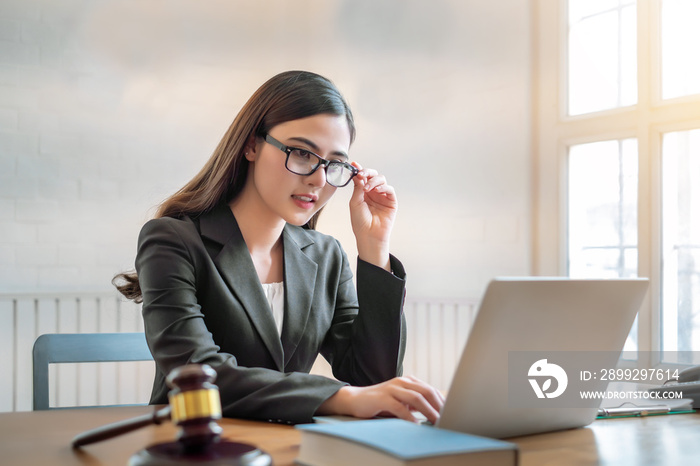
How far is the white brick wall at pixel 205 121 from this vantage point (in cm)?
339

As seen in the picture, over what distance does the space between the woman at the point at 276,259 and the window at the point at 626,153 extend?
1499mm

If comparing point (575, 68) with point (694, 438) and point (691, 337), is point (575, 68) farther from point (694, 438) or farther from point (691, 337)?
point (694, 438)

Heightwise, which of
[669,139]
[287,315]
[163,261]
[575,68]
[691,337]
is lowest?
[691,337]

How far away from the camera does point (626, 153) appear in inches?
117

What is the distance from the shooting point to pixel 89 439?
0.89 meters

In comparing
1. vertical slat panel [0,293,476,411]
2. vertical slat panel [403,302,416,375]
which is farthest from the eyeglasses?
vertical slat panel [403,302,416,375]

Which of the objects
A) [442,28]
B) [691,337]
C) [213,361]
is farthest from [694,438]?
[442,28]

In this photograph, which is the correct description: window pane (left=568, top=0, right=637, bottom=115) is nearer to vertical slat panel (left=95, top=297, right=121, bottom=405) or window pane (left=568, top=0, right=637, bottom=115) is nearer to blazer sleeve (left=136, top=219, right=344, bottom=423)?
blazer sleeve (left=136, top=219, right=344, bottom=423)

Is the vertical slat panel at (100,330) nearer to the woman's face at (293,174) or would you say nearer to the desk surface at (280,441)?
the woman's face at (293,174)

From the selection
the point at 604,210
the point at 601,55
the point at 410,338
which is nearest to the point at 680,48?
the point at 601,55

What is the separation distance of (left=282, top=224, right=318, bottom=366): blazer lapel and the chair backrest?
407 millimetres

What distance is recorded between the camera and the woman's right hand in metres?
1.04

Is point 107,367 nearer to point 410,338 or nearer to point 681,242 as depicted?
point 410,338

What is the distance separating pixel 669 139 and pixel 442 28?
1280 millimetres
